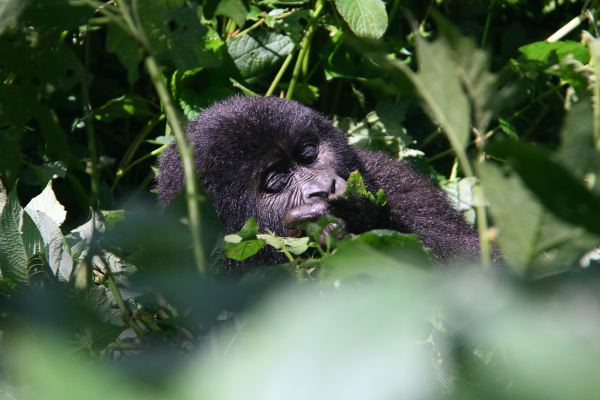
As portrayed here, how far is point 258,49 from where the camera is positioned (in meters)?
2.68

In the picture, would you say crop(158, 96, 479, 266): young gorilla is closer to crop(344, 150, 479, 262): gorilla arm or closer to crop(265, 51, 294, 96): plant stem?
crop(344, 150, 479, 262): gorilla arm

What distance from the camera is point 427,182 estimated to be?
2.44 m

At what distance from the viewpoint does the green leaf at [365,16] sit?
7.50ft

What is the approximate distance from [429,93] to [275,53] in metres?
2.19

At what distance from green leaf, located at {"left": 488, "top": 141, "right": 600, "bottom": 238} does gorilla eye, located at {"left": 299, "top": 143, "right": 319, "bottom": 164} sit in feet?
5.88

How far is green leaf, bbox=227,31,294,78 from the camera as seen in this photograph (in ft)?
8.75

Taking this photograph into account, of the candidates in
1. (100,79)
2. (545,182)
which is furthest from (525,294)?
(100,79)

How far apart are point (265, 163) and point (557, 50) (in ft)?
2.93

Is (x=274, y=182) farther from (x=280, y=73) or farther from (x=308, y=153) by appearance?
(x=280, y=73)

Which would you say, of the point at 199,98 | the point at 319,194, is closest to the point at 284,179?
the point at 319,194

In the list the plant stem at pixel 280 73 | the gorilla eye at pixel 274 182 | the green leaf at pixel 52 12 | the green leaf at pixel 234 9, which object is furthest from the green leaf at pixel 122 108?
the green leaf at pixel 52 12

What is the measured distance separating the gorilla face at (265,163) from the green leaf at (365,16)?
294 mm

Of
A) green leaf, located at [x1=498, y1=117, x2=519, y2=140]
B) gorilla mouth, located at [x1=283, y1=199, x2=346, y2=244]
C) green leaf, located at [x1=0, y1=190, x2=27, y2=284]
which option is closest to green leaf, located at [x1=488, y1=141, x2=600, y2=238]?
green leaf, located at [x1=0, y1=190, x2=27, y2=284]

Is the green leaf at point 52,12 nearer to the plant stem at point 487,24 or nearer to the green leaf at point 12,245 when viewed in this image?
the green leaf at point 12,245
